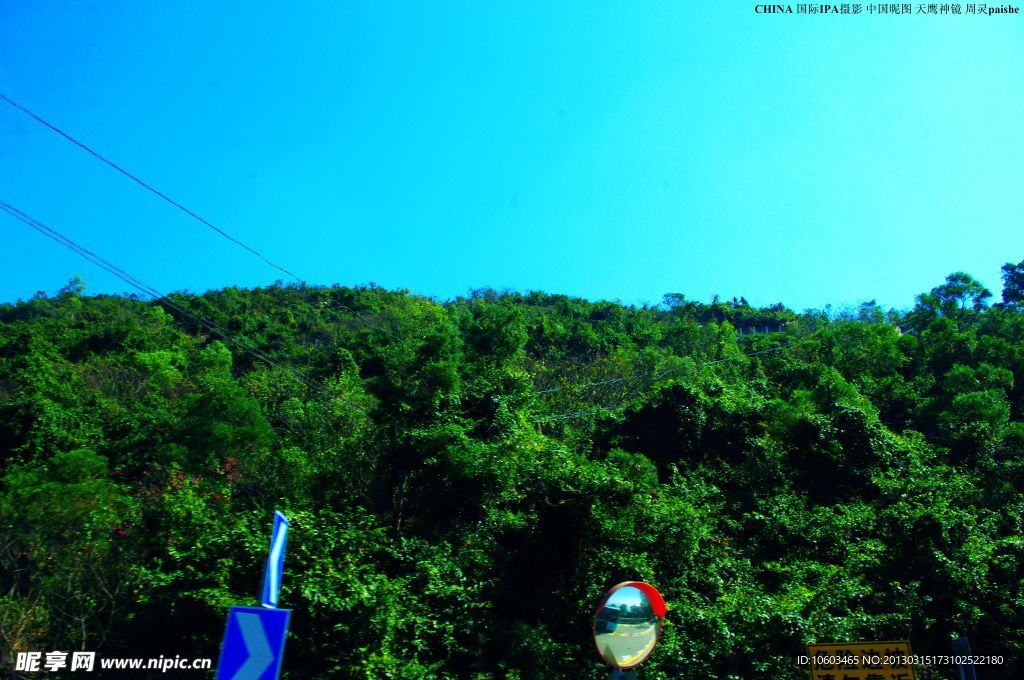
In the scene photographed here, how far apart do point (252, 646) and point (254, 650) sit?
0.08ft

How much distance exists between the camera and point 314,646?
31.8 feet

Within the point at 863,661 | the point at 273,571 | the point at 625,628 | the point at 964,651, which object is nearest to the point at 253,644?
the point at 273,571

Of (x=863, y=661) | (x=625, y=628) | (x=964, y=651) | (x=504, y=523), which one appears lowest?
(x=863, y=661)

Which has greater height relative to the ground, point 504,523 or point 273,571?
point 504,523

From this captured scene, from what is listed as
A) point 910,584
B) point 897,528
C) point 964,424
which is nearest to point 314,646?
point 910,584

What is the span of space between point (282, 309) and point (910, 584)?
55946 millimetres

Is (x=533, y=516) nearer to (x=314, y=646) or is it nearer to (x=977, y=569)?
(x=314, y=646)

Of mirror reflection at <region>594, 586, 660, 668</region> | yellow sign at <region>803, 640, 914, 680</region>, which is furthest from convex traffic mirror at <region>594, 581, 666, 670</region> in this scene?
yellow sign at <region>803, 640, 914, 680</region>

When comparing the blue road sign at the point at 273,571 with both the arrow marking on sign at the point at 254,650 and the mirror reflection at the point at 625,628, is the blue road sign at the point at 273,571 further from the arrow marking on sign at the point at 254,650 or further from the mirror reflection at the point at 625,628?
the mirror reflection at the point at 625,628

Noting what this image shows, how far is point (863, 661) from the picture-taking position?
6832 millimetres

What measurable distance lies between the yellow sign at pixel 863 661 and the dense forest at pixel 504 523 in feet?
7.55

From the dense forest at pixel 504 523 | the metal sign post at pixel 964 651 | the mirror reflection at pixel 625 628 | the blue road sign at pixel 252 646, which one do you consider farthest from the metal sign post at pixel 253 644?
the dense forest at pixel 504 523

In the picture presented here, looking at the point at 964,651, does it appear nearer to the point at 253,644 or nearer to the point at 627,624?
the point at 627,624

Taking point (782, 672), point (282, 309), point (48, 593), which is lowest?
point (782, 672)
